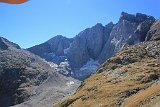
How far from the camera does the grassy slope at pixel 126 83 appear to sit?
335 ft

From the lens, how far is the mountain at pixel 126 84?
99.7m

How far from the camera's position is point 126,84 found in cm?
13025

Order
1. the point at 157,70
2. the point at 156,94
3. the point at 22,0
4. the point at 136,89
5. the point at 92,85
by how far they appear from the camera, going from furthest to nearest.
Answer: the point at 92,85 → the point at 157,70 → the point at 136,89 → the point at 156,94 → the point at 22,0

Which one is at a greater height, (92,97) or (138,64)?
(138,64)

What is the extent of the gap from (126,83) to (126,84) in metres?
2.40

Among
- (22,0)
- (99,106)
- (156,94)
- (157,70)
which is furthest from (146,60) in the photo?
(22,0)

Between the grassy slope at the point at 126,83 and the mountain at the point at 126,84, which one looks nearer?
the mountain at the point at 126,84

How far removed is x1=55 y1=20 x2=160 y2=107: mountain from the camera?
99700mm

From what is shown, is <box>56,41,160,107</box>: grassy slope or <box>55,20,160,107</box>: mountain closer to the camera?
<box>55,20,160,107</box>: mountain

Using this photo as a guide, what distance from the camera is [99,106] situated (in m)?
112

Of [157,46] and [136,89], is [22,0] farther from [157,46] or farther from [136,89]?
[157,46]

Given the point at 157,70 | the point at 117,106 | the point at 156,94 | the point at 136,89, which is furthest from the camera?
the point at 157,70

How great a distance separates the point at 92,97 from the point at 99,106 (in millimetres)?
17286

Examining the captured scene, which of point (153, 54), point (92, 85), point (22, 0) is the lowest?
point (22, 0)
